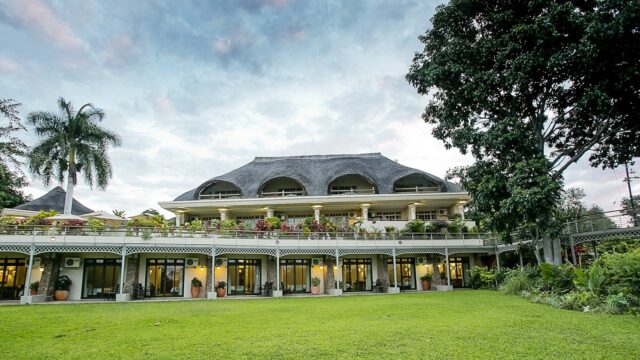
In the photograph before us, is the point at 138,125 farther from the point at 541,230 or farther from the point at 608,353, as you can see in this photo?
the point at 608,353

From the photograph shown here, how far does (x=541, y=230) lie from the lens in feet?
50.4

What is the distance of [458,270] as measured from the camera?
25.3m

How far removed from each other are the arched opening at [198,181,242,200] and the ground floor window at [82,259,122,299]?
9.42 metres

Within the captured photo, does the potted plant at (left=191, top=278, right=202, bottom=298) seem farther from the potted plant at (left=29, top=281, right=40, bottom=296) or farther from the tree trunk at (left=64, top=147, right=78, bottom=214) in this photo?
the tree trunk at (left=64, top=147, right=78, bottom=214)

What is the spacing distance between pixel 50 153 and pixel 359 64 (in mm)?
20145

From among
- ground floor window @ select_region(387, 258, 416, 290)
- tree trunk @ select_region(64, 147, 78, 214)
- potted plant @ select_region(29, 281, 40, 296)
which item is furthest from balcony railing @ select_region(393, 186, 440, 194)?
potted plant @ select_region(29, 281, 40, 296)

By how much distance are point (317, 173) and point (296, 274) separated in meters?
9.86

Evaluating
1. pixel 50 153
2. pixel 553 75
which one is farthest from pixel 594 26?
pixel 50 153

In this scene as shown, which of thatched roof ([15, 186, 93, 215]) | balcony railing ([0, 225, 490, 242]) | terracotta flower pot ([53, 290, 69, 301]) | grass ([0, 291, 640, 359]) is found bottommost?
grass ([0, 291, 640, 359])

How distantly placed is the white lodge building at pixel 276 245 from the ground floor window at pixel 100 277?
0.17 ft

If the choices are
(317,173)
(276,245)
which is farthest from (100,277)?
(317,173)

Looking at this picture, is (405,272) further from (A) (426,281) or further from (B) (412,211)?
(B) (412,211)

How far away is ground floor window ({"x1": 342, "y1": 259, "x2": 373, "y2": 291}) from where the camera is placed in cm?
2381

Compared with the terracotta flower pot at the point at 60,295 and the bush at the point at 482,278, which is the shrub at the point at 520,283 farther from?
the terracotta flower pot at the point at 60,295
